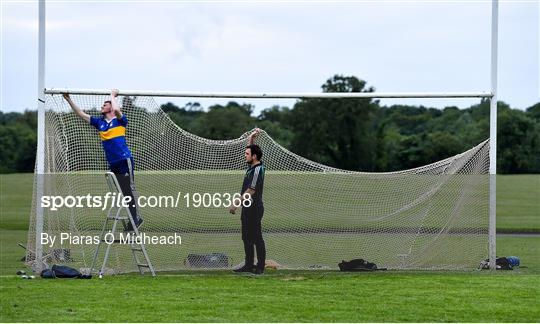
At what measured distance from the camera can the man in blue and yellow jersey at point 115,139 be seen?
16.9 meters

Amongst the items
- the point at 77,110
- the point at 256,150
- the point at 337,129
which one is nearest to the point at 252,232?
the point at 256,150

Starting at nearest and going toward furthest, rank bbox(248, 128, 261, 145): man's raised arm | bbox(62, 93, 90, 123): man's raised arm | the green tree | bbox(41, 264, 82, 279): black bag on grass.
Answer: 1. bbox(41, 264, 82, 279): black bag on grass
2. bbox(62, 93, 90, 123): man's raised arm
3. bbox(248, 128, 261, 145): man's raised arm
4. the green tree

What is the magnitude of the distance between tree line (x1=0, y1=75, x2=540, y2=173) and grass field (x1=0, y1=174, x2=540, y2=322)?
131 ft

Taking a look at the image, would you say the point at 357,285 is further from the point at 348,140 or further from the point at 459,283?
the point at 348,140

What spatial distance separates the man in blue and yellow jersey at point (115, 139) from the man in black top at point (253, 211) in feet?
5.60

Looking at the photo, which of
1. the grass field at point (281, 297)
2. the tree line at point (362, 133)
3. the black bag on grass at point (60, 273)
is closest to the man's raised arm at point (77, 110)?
the black bag on grass at point (60, 273)

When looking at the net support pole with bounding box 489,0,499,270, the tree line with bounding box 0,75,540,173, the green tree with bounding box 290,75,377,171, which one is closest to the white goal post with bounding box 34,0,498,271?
the net support pole with bounding box 489,0,499,270

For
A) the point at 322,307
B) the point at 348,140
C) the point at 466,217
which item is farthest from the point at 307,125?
the point at 322,307

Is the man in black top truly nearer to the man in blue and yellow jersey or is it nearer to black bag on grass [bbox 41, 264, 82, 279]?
the man in blue and yellow jersey

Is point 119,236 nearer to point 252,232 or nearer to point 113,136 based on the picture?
point 113,136

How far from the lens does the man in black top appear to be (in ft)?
56.5

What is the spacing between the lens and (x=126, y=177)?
56.4ft

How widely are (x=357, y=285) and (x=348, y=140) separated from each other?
2551 inches

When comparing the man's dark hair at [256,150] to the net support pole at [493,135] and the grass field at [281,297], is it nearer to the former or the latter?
the grass field at [281,297]
